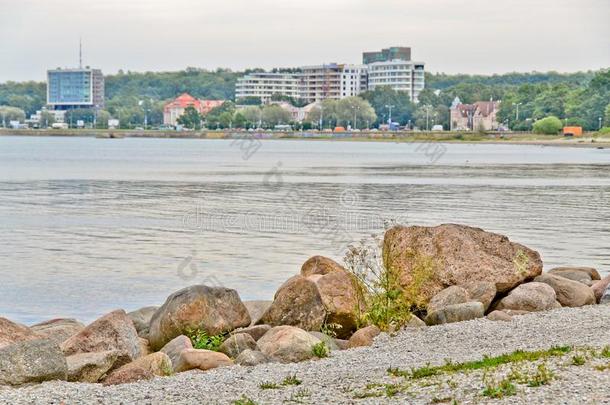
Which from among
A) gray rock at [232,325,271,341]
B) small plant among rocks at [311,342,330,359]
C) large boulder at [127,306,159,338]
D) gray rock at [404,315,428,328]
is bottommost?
large boulder at [127,306,159,338]

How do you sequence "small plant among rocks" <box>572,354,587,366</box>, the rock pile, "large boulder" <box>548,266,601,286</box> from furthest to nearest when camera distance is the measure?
"large boulder" <box>548,266,601,286</box> < the rock pile < "small plant among rocks" <box>572,354,587,366</box>

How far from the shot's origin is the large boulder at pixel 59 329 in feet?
62.1

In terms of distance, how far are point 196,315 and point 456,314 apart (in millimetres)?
4555

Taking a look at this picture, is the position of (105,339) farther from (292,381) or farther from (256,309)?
(256,309)

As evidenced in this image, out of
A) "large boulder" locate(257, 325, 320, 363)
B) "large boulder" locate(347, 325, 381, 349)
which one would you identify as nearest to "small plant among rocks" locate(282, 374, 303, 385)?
"large boulder" locate(257, 325, 320, 363)

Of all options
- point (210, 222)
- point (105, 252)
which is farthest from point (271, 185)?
point (105, 252)

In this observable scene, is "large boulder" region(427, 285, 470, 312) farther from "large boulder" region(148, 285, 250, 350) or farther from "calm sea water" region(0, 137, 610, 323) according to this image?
"calm sea water" region(0, 137, 610, 323)

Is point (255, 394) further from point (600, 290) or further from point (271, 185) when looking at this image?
point (271, 185)

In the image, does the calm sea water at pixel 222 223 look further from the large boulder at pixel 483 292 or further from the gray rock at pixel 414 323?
the gray rock at pixel 414 323

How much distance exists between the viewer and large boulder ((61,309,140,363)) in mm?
17109

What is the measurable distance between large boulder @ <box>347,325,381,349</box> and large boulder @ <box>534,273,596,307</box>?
4.94m

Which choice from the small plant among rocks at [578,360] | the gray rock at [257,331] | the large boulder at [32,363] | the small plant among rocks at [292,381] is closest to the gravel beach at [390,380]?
the small plant among rocks at [578,360]

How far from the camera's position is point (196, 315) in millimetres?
18750

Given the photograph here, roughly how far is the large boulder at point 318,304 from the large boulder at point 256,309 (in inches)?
18.2
